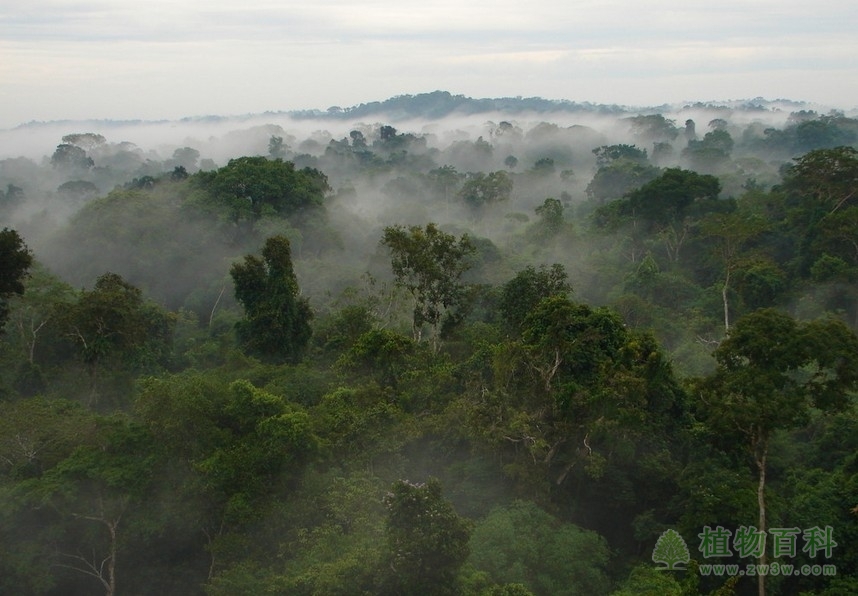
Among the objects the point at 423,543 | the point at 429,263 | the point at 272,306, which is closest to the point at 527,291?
the point at 429,263

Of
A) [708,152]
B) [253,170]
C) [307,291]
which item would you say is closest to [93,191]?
[253,170]

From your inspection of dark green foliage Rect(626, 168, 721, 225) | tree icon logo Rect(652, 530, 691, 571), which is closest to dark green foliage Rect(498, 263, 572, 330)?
tree icon logo Rect(652, 530, 691, 571)

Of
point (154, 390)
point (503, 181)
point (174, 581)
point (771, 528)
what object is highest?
point (503, 181)

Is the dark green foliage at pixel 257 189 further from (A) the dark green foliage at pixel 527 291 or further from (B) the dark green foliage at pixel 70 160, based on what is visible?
(B) the dark green foliage at pixel 70 160

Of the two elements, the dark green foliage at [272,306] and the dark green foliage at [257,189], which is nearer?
the dark green foliage at [272,306]

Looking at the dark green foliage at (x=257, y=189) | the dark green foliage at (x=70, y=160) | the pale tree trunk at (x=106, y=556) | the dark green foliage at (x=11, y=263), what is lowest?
the pale tree trunk at (x=106, y=556)

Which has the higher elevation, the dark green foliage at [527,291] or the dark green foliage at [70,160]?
the dark green foliage at [70,160]

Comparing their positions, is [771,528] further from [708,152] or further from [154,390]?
[708,152]

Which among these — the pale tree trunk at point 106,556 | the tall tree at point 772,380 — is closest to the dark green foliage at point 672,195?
the tall tree at point 772,380

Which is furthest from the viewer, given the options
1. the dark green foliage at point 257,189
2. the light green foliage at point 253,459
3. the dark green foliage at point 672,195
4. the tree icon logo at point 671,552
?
the dark green foliage at point 257,189
